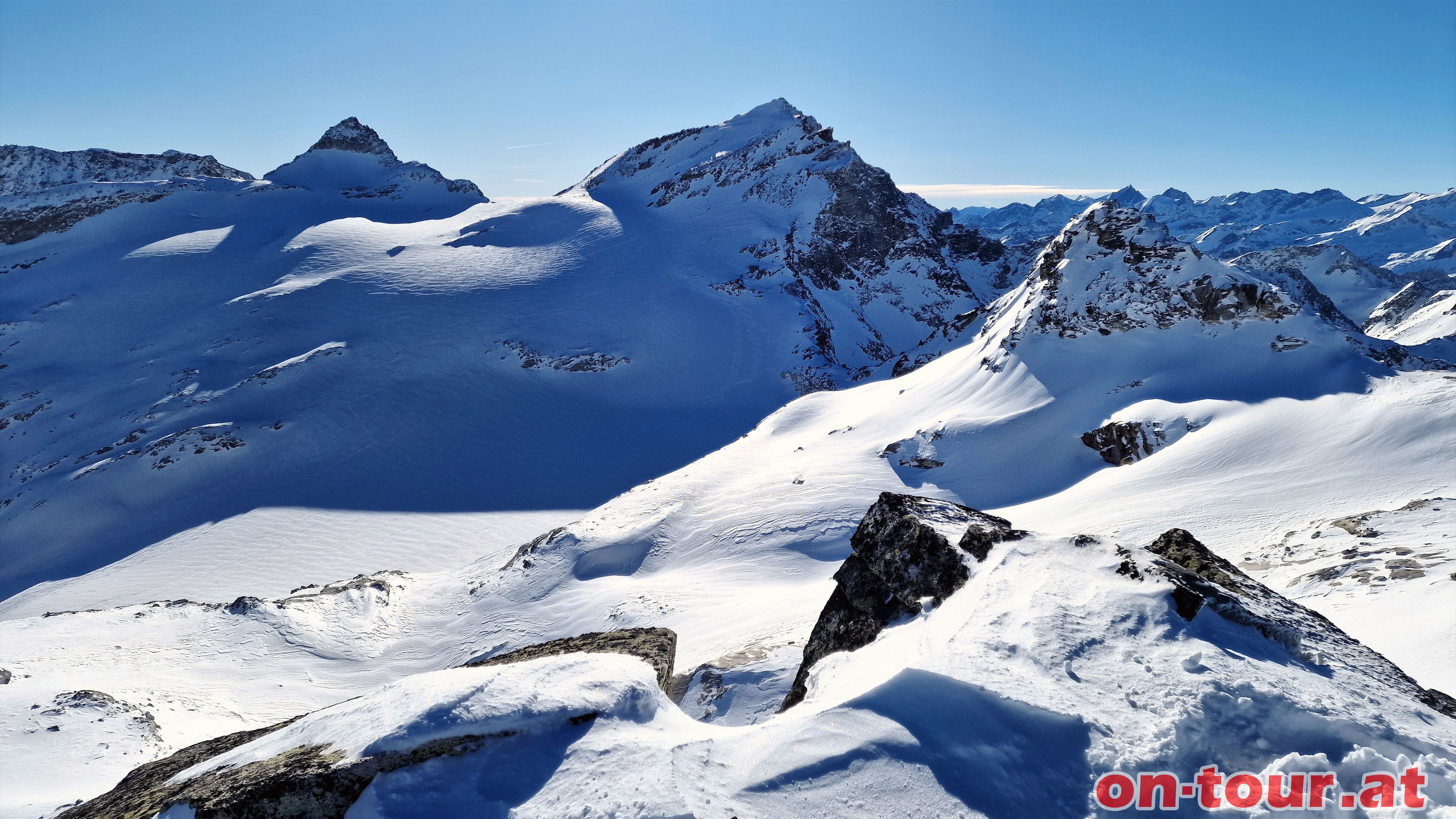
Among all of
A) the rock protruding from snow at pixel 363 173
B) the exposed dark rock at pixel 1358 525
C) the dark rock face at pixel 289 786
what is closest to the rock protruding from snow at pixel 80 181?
the rock protruding from snow at pixel 363 173

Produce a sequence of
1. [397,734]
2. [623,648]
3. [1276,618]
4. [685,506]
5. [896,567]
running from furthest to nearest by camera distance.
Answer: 1. [685,506]
2. [896,567]
3. [623,648]
4. [1276,618]
5. [397,734]

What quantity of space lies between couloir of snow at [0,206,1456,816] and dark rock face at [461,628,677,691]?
0.84 metres

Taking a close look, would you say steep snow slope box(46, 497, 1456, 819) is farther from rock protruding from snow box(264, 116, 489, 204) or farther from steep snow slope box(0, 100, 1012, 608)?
rock protruding from snow box(264, 116, 489, 204)

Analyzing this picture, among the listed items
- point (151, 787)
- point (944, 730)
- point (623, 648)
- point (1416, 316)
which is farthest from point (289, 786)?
point (1416, 316)

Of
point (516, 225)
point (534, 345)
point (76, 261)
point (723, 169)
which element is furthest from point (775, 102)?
point (76, 261)

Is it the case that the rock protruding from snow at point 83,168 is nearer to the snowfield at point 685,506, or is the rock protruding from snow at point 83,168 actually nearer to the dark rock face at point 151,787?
the snowfield at point 685,506

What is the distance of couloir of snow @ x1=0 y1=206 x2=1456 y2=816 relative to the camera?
13.6 ft

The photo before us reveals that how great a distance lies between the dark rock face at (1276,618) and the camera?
449 centimetres

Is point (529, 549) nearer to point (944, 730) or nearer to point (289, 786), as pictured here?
point (289, 786)

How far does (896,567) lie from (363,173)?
91.9 meters

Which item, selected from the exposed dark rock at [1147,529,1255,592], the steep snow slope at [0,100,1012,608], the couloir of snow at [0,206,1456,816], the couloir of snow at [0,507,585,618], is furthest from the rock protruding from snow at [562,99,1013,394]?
the exposed dark rock at [1147,529,1255,592]

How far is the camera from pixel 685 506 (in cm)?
2317

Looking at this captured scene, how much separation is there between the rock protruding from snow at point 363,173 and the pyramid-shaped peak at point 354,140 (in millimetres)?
50

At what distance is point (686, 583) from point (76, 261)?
63907mm
